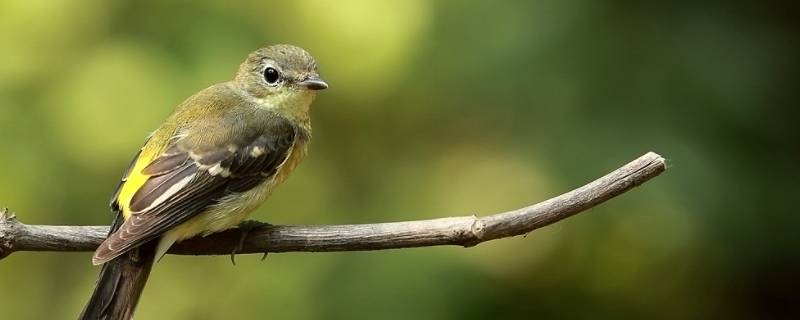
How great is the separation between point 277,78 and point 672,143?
Result: 1696mm

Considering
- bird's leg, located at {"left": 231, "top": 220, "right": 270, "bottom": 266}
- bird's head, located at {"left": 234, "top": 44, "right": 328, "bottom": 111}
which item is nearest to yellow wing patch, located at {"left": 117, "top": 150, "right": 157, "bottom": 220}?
bird's leg, located at {"left": 231, "top": 220, "right": 270, "bottom": 266}

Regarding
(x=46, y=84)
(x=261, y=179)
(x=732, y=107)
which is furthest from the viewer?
(x=732, y=107)

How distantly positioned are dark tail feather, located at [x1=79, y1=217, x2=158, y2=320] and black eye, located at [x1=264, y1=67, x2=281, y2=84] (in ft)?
2.84

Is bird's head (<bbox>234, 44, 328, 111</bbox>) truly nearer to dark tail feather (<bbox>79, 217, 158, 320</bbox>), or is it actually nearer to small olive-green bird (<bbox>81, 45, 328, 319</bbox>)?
small olive-green bird (<bbox>81, 45, 328, 319</bbox>)

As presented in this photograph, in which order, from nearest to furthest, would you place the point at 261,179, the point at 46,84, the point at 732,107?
the point at 261,179, the point at 46,84, the point at 732,107


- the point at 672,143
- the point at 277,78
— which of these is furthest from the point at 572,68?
the point at 277,78

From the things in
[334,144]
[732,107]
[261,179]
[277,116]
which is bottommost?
[261,179]

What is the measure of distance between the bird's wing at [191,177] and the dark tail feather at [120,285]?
0.47 feet

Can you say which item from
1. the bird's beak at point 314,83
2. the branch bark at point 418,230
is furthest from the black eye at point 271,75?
the branch bark at point 418,230

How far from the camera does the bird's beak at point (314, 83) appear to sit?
4148 millimetres

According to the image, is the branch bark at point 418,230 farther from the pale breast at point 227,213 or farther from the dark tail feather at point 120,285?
the pale breast at point 227,213

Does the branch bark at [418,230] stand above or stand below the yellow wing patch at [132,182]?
below

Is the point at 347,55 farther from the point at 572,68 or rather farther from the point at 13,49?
the point at 13,49

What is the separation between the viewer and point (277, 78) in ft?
14.2
